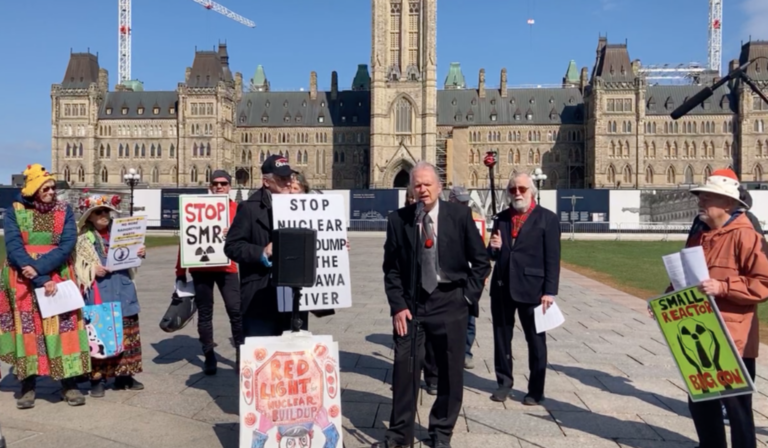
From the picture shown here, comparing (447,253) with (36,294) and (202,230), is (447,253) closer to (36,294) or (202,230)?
(202,230)

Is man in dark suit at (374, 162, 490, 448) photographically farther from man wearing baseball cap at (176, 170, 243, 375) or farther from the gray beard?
man wearing baseball cap at (176, 170, 243, 375)

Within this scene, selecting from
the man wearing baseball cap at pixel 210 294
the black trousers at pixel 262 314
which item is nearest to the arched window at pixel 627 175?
the man wearing baseball cap at pixel 210 294

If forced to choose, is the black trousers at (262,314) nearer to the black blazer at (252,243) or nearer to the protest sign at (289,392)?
the black blazer at (252,243)

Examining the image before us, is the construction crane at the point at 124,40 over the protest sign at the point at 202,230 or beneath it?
over

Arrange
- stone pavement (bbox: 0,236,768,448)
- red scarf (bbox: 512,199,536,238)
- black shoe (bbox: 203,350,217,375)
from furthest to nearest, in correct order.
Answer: black shoe (bbox: 203,350,217,375), red scarf (bbox: 512,199,536,238), stone pavement (bbox: 0,236,768,448)

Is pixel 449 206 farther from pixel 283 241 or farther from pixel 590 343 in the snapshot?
pixel 590 343

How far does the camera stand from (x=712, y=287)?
4.07 meters

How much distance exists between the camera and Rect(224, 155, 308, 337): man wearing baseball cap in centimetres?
528

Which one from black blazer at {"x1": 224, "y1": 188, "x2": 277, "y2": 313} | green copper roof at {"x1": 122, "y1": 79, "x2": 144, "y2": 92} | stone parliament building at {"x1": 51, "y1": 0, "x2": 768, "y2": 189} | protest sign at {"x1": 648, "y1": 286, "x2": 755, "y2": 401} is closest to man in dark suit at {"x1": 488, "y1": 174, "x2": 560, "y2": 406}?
protest sign at {"x1": 648, "y1": 286, "x2": 755, "y2": 401}

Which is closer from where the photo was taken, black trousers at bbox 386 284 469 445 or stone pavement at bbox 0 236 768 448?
black trousers at bbox 386 284 469 445

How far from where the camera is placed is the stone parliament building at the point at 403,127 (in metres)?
71.8

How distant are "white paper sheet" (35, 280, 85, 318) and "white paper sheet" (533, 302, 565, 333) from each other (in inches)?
168

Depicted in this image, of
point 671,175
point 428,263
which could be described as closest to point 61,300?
point 428,263

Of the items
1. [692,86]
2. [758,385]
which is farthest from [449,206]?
[692,86]
